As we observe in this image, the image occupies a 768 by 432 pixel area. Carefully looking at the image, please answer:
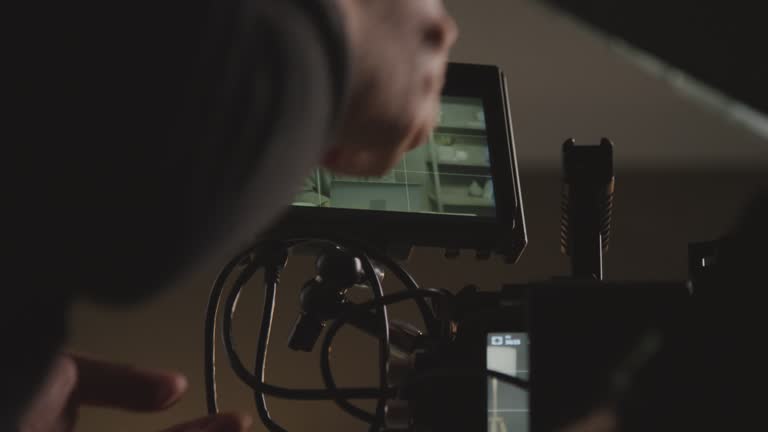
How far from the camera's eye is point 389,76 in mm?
286

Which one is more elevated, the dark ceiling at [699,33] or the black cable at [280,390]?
the dark ceiling at [699,33]

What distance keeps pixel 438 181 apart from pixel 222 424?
28cm

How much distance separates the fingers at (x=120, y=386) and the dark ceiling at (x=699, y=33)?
1.43 metres

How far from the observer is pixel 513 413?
20.4 inches

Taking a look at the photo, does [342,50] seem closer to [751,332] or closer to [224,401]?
[751,332]

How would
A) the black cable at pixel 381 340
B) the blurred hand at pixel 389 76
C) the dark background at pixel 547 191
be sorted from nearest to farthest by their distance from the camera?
the blurred hand at pixel 389 76
the black cable at pixel 381 340
the dark background at pixel 547 191

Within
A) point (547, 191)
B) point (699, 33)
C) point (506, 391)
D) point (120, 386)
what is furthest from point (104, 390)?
point (699, 33)

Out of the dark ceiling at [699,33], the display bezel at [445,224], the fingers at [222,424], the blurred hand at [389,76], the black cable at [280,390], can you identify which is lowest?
the fingers at [222,424]

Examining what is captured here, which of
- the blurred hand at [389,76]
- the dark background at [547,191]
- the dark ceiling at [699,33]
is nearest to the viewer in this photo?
the blurred hand at [389,76]

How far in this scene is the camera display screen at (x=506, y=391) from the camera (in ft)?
1.68

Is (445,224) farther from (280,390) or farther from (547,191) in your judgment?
(547,191)

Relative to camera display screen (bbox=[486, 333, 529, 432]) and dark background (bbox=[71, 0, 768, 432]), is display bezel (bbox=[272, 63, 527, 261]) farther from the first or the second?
dark background (bbox=[71, 0, 768, 432])

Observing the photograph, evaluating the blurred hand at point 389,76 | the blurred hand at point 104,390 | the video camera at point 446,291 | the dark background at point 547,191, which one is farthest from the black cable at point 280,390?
the dark background at point 547,191

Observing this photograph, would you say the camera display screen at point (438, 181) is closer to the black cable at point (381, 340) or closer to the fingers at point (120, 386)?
the black cable at point (381, 340)
